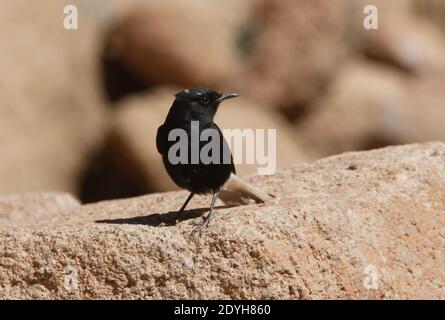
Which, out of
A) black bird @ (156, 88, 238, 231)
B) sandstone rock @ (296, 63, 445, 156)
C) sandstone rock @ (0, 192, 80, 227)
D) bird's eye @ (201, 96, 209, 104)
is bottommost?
sandstone rock @ (296, 63, 445, 156)

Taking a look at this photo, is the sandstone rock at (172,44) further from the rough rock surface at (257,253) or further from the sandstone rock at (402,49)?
the rough rock surface at (257,253)

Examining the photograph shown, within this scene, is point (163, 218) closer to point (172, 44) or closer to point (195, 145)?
point (195, 145)

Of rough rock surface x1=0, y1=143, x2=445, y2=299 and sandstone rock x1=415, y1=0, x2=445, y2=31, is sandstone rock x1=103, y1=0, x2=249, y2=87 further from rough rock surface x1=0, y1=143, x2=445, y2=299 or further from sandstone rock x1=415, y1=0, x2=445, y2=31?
rough rock surface x1=0, y1=143, x2=445, y2=299

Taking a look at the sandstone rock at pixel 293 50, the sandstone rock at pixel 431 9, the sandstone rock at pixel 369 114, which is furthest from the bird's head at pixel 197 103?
the sandstone rock at pixel 431 9

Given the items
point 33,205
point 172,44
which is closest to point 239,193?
point 33,205

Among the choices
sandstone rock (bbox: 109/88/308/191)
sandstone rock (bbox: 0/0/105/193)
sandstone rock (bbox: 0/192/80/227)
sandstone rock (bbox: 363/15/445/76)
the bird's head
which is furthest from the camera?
sandstone rock (bbox: 363/15/445/76)

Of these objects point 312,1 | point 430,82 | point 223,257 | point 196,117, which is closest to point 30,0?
point 312,1

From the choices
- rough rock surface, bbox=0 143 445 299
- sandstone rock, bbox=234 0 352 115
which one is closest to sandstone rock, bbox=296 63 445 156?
sandstone rock, bbox=234 0 352 115
